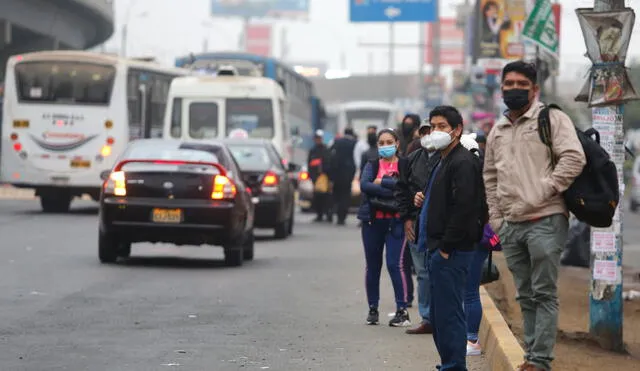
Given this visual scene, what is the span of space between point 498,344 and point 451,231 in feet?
5.86

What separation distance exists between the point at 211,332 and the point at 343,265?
8213mm

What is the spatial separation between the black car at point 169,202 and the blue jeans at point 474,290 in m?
8.25

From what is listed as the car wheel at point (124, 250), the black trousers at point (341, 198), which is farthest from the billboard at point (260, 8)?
the car wheel at point (124, 250)

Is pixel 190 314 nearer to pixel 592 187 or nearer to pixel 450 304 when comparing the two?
pixel 450 304

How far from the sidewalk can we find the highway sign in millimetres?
36145

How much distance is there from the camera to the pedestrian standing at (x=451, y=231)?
8680 millimetres

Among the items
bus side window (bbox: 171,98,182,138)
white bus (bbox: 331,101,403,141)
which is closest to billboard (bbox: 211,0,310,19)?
white bus (bbox: 331,101,403,141)

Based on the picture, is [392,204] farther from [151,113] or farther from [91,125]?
[151,113]

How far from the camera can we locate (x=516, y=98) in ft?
28.0

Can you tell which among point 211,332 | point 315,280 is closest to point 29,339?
point 211,332

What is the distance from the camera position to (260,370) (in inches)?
404

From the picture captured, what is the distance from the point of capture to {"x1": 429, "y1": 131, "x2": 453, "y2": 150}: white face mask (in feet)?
28.8

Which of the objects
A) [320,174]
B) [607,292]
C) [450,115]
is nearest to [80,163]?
[320,174]

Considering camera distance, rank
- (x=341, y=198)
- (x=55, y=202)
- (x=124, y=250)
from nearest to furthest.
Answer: (x=124, y=250)
(x=341, y=198)
(x=55, y=202)
